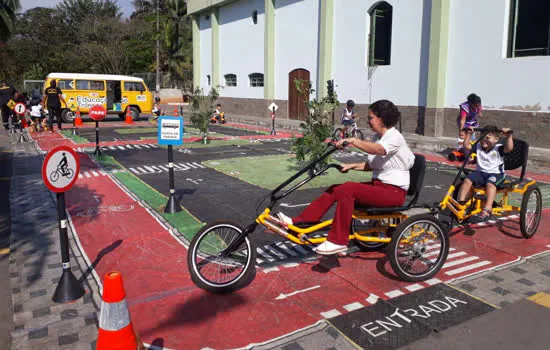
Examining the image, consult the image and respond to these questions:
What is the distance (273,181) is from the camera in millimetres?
9312

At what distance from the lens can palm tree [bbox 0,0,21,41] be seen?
83.3 feet

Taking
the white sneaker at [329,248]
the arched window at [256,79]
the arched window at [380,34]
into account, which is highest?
the arched window at [380,34]

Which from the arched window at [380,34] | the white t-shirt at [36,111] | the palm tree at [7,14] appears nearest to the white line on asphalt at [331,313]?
the arched window at [380,34]

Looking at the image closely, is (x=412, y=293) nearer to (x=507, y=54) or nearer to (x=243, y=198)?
(x=243, y=198)

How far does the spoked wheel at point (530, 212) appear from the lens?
18.2 feet

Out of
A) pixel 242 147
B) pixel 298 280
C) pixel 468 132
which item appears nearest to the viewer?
pixel 298 280

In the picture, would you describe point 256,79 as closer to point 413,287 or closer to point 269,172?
point 269,172

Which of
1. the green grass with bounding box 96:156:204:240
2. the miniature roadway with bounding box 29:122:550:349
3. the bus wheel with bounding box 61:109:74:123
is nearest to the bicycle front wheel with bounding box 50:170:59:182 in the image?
the miniature roadway with bounding box 29:122:550:349

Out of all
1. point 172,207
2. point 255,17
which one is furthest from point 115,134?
point 255,17

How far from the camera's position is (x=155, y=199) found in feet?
25.2

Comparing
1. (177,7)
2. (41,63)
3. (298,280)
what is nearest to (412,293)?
(298,280)

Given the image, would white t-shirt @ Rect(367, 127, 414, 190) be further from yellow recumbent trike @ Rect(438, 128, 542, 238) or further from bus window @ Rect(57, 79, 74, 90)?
bus window @ Rect(57, 79, 74, 90)

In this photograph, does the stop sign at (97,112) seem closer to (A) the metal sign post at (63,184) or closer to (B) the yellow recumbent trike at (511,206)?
(A) the metal sign post at (63,184)

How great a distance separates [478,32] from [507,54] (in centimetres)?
126
